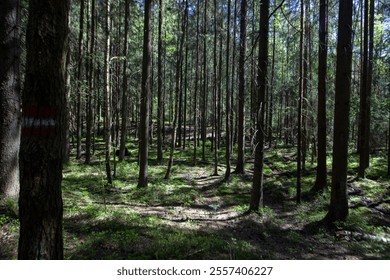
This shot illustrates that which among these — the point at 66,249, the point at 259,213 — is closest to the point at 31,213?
the point at 66,249

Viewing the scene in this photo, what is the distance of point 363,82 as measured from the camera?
13.3 m

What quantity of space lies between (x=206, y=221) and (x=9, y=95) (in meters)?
6.00

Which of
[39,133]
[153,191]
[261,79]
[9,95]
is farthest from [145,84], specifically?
[39,133]

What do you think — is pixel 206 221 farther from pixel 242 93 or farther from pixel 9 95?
pixel 242 93

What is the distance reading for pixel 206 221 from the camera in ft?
26.0

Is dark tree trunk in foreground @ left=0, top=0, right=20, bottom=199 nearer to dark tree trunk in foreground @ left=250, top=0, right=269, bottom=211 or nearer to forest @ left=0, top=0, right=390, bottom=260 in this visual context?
forest @ left=0, top=0, right=390, bottom=260

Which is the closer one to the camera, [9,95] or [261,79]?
[9,95]

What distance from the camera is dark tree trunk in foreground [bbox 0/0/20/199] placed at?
5.35 metres

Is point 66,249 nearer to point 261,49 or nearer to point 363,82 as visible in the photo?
point 261,49

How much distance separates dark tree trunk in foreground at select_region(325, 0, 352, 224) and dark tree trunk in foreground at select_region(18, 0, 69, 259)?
25.3 ft

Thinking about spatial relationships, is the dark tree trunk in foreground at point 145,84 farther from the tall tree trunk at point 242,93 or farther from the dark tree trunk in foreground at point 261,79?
the dark tree trunk in foreground at point 261,79

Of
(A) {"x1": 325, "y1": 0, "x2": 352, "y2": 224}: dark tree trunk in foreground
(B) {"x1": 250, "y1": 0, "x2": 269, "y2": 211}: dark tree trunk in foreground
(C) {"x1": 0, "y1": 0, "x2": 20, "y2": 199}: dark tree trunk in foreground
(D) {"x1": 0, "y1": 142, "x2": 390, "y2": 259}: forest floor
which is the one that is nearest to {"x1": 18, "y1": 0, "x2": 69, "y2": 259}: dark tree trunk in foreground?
(D) {"x1": 0, "y1": 142, "x2": 390, "y2": 259}: forest floor

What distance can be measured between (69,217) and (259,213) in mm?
5751

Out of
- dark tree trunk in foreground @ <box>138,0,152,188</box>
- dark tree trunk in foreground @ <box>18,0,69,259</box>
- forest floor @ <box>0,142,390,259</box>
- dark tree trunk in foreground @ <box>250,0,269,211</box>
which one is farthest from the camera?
dark tree trunk in foreground @ <box>138,0,152,188</box>
